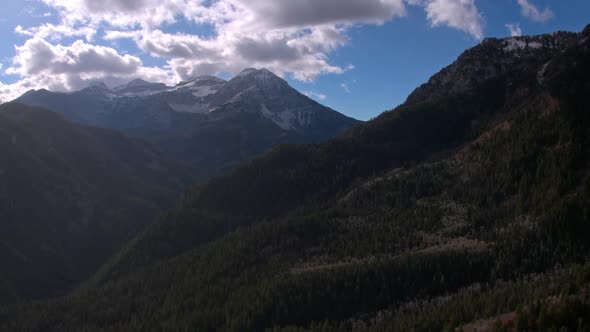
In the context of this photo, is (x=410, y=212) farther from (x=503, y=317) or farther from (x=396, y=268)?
(x=503, y=317)

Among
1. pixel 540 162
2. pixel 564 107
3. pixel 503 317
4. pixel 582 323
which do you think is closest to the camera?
pixel 582 323

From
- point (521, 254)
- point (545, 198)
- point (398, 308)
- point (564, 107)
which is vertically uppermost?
point (564, 107)

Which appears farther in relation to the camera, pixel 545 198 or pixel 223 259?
pixel 223 259

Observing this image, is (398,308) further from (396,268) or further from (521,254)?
(521,254)

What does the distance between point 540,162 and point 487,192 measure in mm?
19731

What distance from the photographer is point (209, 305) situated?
159250mm

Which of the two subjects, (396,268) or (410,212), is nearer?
(396,268)

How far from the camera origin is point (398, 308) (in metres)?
134

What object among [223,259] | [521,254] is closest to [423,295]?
[521,254]

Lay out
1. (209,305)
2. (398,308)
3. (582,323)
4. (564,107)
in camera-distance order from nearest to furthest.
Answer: (582,323) < (398,308) < (209,305) < (564,107)

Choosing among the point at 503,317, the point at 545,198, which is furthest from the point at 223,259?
the point at 503,317

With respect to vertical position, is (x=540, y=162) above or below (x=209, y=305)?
above

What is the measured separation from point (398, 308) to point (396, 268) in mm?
12993

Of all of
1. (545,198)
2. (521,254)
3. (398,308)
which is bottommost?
(398,308)
